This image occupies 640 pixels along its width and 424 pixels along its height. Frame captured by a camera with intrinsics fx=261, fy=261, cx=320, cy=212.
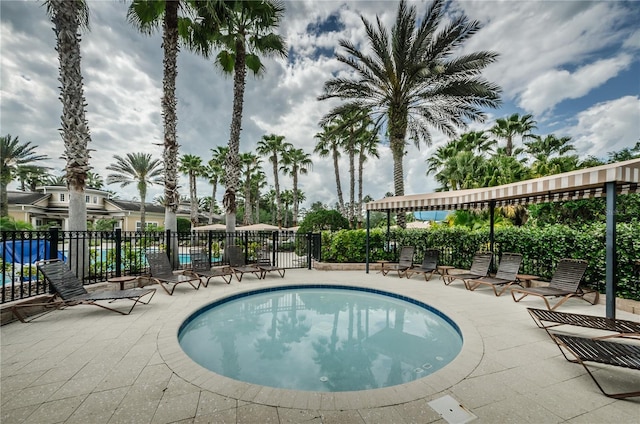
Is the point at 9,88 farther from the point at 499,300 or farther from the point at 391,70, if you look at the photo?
the point at 499,300

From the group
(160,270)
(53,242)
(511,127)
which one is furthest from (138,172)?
(511,127)

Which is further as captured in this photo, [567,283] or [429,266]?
[429,266]

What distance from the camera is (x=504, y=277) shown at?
6.96 metres

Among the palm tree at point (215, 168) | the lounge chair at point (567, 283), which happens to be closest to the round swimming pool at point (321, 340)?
the lounge chair at point (567, 283)

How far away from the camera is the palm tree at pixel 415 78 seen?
35.4 ft

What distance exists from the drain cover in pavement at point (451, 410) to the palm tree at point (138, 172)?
30523 mm

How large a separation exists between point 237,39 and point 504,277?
1284 centimetres

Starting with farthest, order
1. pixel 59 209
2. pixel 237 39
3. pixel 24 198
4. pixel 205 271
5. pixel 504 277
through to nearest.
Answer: pixel 59 209 → pixel 24 198 → pixel 237 39 → pixel 205 271 → pixel 504 277

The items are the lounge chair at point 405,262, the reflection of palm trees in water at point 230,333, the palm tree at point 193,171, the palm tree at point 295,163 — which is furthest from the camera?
the palm tree at point 193,171

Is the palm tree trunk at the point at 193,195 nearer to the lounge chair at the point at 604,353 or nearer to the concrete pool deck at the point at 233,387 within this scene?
the concrete pool deck at the point at 233,387

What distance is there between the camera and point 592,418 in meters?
2.22

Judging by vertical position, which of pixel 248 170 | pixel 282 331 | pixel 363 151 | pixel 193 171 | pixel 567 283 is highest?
pixel 363 151

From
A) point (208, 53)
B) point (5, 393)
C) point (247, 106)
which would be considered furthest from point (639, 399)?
point (208, 53)

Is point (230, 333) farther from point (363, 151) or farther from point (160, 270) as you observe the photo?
point (363, 151)
